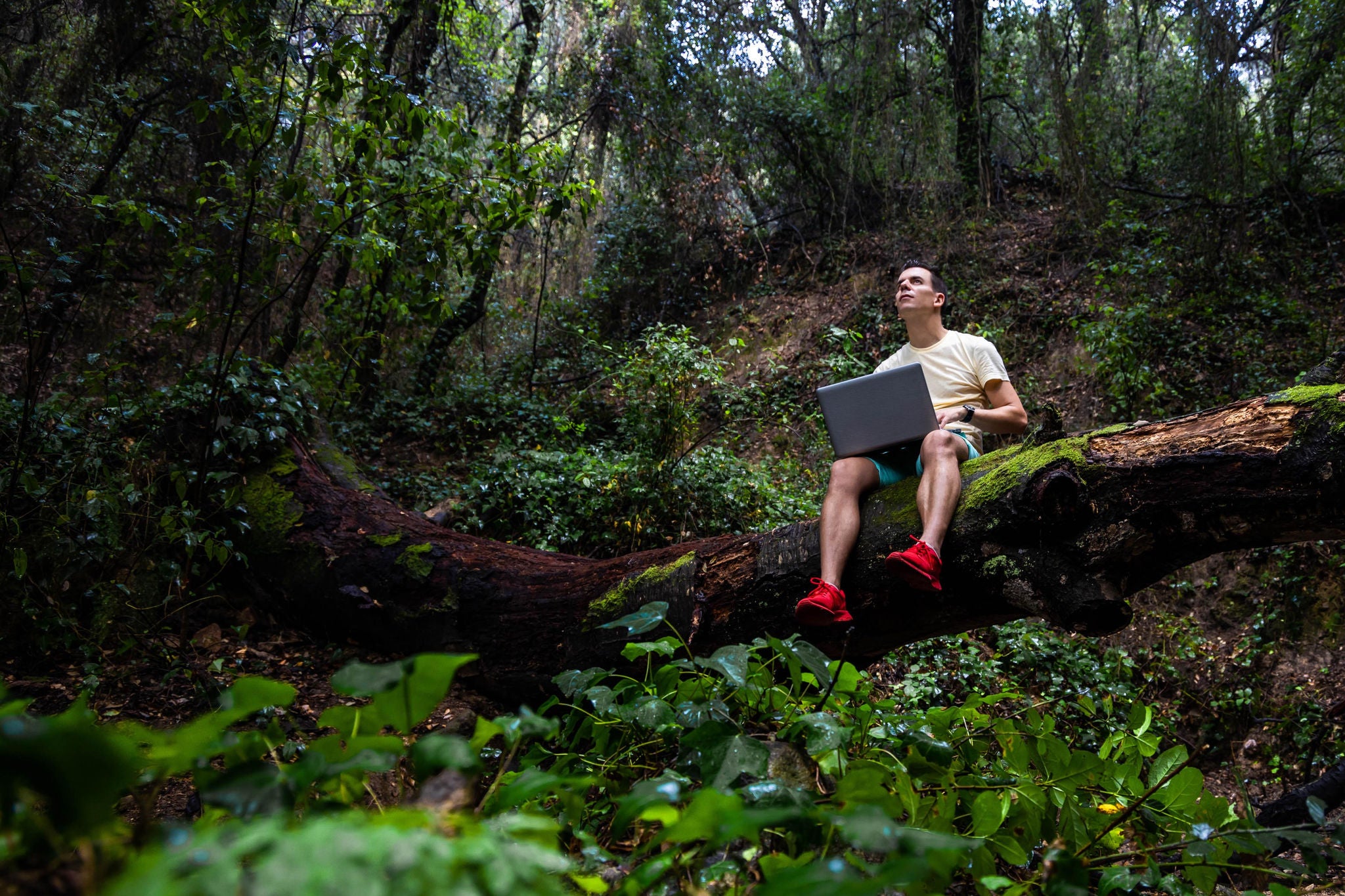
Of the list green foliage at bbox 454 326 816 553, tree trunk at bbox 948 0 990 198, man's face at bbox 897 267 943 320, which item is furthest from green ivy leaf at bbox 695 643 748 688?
tree trunk at bbox 948 0 990 198

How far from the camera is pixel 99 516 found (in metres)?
3.22

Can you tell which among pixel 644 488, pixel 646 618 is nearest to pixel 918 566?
pixel 646 618

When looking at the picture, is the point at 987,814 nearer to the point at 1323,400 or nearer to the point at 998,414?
the point at 1323,400

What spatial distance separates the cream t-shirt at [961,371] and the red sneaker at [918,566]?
1.24 meters

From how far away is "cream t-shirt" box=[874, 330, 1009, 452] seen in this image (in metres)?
3.57

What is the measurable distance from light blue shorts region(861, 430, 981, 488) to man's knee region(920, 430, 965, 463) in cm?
15

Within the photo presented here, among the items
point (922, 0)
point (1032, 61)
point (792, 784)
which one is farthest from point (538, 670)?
point (1032, 61)

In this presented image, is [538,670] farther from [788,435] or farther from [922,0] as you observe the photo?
[922,0]

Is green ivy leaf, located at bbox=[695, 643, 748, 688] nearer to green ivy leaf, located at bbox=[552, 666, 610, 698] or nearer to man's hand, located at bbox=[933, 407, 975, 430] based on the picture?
green ivy leaf, located at bbox=[552, 666, 610, 698]

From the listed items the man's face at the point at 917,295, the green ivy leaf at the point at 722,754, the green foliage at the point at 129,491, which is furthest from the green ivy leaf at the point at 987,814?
the green foliage at the point at 129,491

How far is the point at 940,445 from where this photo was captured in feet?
9.32

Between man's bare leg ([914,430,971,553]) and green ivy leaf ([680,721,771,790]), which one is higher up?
man's bare leg ([914,430,971,553])

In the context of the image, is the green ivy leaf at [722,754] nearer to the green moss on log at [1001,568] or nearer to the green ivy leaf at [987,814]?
the green ivy leaf at [987,814]

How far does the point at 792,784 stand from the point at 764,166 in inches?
395
